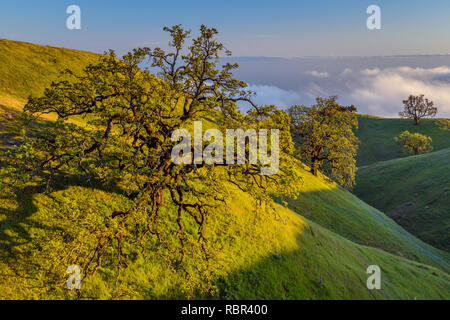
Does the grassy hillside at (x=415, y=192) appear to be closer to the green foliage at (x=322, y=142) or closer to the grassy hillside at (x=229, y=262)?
the green foliage at (x=322, y=142)

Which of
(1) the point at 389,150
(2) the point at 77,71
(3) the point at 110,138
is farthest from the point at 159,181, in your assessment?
(1) the point at 389,150

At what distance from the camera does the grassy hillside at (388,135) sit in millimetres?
122812

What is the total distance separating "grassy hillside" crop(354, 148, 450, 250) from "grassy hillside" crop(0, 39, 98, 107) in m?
80.4

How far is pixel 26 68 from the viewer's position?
4331cm

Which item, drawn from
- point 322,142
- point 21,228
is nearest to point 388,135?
point 322,142

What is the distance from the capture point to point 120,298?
13.8 metres

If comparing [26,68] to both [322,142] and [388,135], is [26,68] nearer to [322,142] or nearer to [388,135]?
[322,142]

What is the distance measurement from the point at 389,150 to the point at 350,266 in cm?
12573

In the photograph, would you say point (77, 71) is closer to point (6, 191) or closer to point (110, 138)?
point (6, 191)

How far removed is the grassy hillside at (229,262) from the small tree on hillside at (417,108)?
454 feet

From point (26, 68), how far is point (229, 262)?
4931 cm

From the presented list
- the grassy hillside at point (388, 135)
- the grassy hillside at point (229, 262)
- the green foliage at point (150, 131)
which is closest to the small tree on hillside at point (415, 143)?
the grassy hillside at point (388, 135)

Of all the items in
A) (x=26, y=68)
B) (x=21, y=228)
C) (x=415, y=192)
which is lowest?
(x=415, y=192)

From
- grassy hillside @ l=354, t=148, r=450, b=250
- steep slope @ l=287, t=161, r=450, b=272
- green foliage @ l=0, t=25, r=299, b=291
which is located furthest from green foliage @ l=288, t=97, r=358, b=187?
green foliage @ l=0, t=25, r=299, b=291
